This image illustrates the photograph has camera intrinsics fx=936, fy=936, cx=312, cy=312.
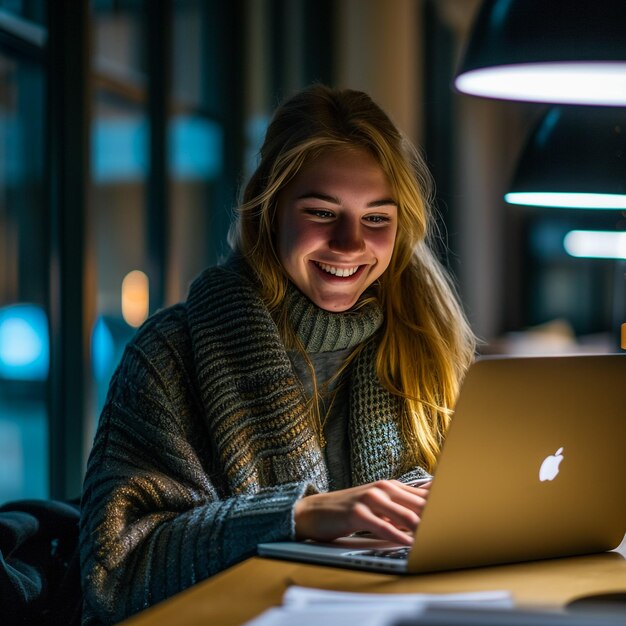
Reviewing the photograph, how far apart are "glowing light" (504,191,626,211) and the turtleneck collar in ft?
2.27

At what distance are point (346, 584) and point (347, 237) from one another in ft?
2.28

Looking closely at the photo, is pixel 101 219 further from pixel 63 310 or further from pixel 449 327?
pixel 449 327

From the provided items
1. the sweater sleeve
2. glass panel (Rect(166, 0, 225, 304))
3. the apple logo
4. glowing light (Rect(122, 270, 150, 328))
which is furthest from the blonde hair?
glass panel (Rect(166, 0, 225, 304))

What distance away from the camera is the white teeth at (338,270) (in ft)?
5.38

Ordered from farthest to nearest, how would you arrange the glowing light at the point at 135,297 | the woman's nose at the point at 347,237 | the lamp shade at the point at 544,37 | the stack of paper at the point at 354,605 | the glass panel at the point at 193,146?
the glass panel at the point at 193,146 → the glowing light at the point at 135,297 → the woman's nose at the point at 347,237 → the lamp shade at the point at 544,37 → the stack of paper at the point at 354,605

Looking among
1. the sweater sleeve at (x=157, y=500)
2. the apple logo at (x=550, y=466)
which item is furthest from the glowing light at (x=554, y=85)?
the sweater sleeve at (x=157, y=500)

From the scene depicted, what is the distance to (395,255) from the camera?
1803 millimetres

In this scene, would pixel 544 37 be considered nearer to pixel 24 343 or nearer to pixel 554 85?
pixel 554 85

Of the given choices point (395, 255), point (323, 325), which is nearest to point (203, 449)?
point (323, 325)

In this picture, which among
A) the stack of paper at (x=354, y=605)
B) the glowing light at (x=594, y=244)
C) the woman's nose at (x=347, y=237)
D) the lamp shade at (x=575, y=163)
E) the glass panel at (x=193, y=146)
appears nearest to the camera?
the stack of paper at (x=354, y=605)

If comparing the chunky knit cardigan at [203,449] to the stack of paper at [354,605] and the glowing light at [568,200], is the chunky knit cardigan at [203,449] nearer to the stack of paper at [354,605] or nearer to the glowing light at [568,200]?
the stack of paper at [354,605]

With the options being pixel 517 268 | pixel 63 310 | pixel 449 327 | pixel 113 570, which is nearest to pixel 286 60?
pixel 63 310

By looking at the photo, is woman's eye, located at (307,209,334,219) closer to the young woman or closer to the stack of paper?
the young woman

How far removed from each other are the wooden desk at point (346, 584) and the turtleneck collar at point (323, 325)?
22.4 inches
